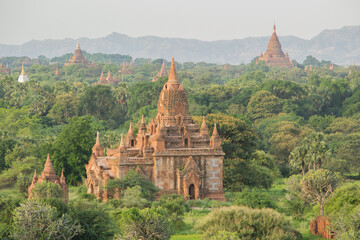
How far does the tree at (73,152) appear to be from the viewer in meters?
60.7

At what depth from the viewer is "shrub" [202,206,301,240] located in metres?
35.6

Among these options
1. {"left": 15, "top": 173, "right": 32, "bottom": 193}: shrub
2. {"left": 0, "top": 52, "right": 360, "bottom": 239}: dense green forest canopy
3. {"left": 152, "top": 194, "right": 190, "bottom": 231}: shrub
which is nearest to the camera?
{"left": 0, "top": 52, "right": 360, "bottom": 239}: dense green forest canopy

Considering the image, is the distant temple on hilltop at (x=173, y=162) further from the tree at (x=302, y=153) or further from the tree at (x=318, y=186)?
the tree at (x=302, y=153)

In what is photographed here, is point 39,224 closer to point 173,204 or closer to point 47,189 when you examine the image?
point 47,189

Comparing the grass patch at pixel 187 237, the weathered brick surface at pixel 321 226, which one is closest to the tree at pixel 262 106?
the weathered brick surface at pixel 321 226

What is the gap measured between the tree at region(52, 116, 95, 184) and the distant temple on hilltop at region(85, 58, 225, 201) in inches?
342

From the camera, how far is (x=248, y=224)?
36.3 meters

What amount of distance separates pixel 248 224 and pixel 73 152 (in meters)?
28.1

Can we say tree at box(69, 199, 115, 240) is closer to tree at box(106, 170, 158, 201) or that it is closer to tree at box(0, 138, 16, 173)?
tree at box(106, 170, 158, 201)

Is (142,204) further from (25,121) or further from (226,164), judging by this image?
(25,121)

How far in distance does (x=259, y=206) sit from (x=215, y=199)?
5.85 metres

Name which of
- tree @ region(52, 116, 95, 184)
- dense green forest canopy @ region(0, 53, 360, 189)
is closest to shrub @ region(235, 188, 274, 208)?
dense green forest canopy @ region(0, 53, 360, 189)

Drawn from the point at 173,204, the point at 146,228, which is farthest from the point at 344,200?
the point at 146,228

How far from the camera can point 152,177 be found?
49844 millimetres
